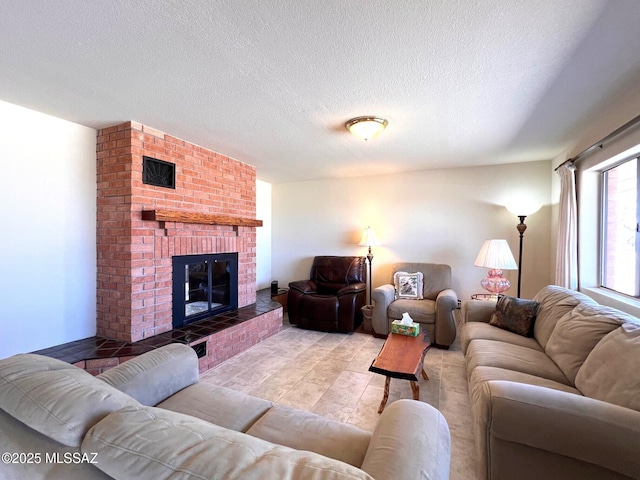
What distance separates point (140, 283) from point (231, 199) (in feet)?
4.75

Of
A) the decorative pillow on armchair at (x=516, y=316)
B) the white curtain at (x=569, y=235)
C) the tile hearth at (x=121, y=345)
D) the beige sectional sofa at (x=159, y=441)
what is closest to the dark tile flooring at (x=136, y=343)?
the tile hearth at (x=121, y=345)

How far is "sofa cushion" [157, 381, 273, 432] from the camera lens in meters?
1.25

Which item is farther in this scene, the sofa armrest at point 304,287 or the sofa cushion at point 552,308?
the sofa armrest at point 304,287

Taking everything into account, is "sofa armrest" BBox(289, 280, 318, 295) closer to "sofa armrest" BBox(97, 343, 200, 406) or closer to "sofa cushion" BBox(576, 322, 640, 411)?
"sofa armrest" BBox(97, 343, 200, 406)

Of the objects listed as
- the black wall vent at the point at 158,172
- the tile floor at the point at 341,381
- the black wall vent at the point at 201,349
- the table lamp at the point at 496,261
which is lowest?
the tile floor at the point at 341,381

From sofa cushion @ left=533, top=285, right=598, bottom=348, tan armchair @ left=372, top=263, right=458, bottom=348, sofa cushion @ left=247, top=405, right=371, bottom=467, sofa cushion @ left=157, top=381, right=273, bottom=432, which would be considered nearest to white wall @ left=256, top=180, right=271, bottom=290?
tan armchair @ left=372, top=263, right=458, bottom=348

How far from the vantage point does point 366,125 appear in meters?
2.37

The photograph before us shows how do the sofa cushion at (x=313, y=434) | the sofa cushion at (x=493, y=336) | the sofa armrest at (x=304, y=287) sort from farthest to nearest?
Answer: the sofa armrest at (x=304, y=287) < the sofa cushion at (x=493, y=336) < the sofa cushion at (x=313, y=434)

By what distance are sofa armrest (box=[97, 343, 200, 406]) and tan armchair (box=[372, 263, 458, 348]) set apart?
8.04ft

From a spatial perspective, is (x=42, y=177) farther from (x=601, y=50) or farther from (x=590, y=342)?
(x=590, y=342)

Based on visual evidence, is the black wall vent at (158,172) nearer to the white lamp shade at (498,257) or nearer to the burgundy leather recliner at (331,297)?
the burgundy leather recliner at (331,297)

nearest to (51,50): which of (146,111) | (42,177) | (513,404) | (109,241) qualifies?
(146,111)

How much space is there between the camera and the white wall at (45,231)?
7.11 feet

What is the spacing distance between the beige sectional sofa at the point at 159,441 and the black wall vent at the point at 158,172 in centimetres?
193
